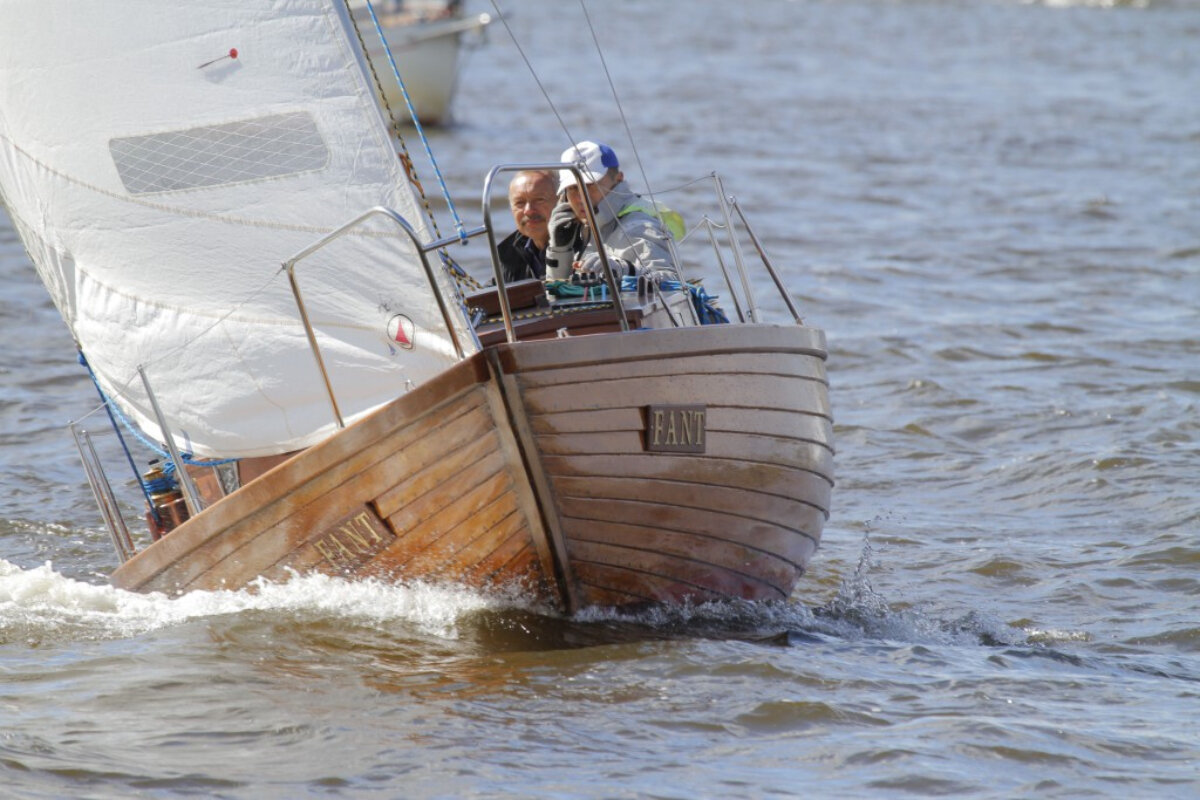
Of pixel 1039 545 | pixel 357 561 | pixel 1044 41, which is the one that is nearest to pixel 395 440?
pixel 357 561

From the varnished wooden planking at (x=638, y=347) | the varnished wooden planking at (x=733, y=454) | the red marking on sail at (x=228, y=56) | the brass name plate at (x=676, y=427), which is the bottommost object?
the varnished wooden planking at (x=733, y=454)

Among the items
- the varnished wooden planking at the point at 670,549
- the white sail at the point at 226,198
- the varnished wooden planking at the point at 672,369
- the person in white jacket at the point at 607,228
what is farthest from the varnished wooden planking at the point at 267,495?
the person in white jacket at the point at 607,228

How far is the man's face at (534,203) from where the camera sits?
7191 millimetres

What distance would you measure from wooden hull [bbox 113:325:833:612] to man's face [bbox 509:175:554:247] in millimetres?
1473

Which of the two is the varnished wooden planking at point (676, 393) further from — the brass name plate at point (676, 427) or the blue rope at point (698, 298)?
the blue rope at point (698, 298)

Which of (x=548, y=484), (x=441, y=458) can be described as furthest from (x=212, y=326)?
(x=548, y=484)

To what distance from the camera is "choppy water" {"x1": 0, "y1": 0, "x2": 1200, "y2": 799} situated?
5012mm

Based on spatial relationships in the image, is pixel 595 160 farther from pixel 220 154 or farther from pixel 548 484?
→ pixel 548 484

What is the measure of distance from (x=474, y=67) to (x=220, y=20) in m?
28.6

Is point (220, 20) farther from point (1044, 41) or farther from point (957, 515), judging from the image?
point (1044, 41)

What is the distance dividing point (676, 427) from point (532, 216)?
5.95ft

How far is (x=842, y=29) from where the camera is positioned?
4319 cm

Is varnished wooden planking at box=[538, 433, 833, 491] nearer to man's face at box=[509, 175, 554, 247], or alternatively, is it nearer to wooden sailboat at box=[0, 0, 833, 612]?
wooden sailboat at box=[0, 0, 833, 612]

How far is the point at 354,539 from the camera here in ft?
18.6
